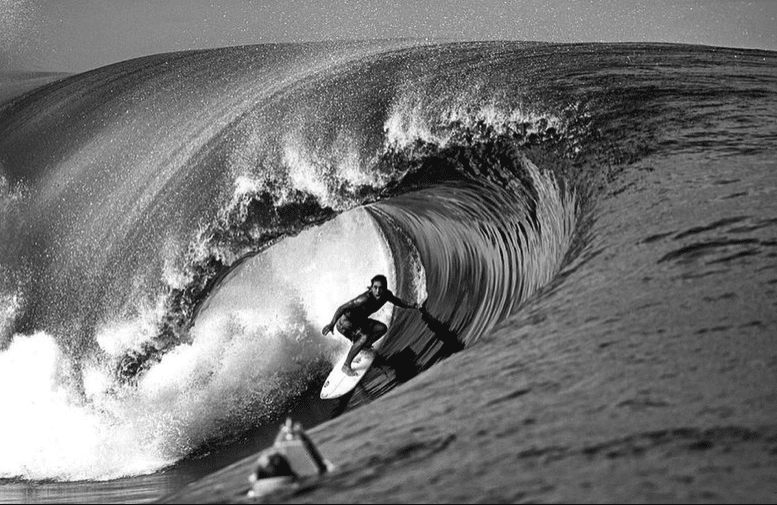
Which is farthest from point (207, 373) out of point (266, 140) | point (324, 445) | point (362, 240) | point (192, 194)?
point (324, 445)

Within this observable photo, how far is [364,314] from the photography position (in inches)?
363

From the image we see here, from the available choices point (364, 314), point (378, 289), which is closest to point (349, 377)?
point (364, 314)

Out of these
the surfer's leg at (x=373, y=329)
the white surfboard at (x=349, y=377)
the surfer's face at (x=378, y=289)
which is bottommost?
the white surfboard at (x=349, y=377)

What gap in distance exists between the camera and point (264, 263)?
1229cm

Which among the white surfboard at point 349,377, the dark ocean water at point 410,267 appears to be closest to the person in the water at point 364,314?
the white surfboard at point 349,377

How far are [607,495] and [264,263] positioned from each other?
410 inches

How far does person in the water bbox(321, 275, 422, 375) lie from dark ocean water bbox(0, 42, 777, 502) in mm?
560

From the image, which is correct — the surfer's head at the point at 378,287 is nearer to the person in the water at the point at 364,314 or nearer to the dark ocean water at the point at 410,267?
the person in the water at the point at 364,314

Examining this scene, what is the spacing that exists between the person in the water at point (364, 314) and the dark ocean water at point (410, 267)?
56cm

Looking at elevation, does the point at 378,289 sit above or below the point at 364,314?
above

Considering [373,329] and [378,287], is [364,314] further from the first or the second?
[378,287]

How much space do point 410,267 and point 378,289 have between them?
2894 mm

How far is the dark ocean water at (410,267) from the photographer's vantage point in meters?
2.55

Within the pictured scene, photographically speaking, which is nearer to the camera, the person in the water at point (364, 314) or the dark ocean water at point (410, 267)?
the dark ocean water at point (410, 267)
